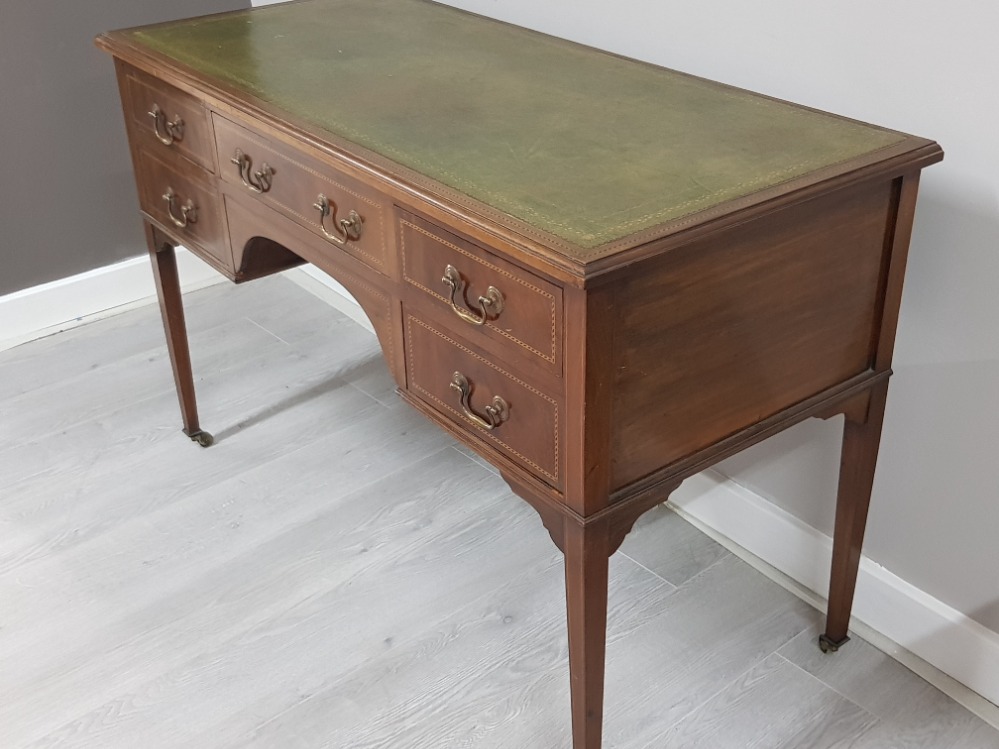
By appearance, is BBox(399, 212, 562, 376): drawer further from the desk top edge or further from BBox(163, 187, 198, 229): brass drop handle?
BBox(163, 187, 198, 229): brass drop handle

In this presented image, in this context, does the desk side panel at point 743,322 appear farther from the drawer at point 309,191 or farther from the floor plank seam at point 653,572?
the floor plank seam at point 653,572

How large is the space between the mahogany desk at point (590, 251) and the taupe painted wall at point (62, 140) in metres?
1.08

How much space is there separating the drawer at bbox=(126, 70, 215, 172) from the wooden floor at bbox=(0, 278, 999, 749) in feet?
2.33

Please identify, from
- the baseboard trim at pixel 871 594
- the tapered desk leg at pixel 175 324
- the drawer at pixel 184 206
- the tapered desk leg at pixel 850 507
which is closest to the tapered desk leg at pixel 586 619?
the tapered desk leg at pixel 850 507

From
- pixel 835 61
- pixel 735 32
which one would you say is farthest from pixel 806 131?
pixel 735 32

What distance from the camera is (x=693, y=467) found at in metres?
1.33

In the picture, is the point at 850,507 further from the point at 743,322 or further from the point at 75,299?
the point at 75,299

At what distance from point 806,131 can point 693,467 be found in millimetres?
466

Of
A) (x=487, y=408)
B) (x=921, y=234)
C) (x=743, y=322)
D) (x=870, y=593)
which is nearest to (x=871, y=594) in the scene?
(x=870, y=593)

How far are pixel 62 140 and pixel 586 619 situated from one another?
81.3 inches

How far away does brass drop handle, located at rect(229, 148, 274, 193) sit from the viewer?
1633mm

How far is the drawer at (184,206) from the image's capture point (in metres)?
1.88

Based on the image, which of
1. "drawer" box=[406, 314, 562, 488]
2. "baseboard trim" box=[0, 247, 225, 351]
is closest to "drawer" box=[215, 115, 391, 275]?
"drawer" box=[406, 314, 562, 488]

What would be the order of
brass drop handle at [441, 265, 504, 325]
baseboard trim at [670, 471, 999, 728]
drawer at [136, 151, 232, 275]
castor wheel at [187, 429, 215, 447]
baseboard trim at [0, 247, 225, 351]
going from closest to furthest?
brass drop handle at [441, 265, 504, 325] < baseboard trim at [670, 471, 999, 728] < drawer at [136, 151, 232, 275] < castor wheel at [187, 429, 215, 447] < baseboard trim at [0, 247, 225, 351]
